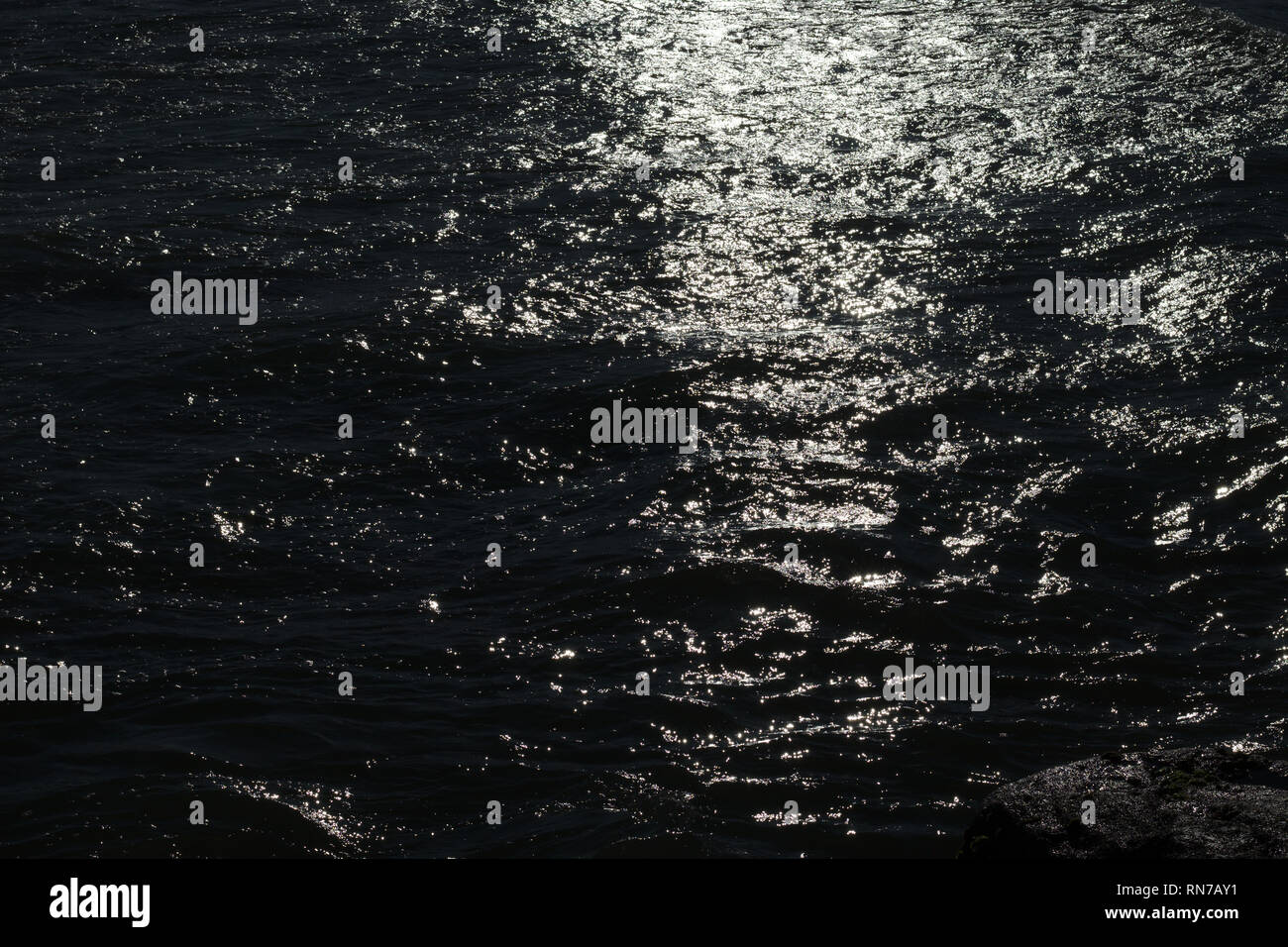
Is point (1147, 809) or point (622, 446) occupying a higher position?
point (622, 446)

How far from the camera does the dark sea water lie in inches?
319

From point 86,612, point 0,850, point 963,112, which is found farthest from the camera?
point 963,112

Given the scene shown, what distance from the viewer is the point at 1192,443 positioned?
1138 cm

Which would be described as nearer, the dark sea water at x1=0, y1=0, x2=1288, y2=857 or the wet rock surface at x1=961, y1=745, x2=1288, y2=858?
Answer: the wet rock surface at x1=961, y1=745, x2=1288, y2=858

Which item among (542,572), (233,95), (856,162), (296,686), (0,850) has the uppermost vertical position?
(233,95)

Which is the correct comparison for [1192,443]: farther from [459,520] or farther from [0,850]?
[0,850]

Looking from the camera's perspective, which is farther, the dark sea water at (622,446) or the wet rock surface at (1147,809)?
A: the dark sea water at (622,446)

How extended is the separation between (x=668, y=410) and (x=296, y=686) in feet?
14.3

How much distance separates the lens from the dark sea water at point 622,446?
810 centimetres

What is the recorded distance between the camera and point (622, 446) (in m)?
11.6

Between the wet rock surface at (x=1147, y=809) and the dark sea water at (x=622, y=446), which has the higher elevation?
the dark sea water at (x=622, y=446)

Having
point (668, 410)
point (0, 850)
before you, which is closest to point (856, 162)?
point (668, 410)

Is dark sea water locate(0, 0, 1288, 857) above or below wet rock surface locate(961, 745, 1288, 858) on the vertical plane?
above

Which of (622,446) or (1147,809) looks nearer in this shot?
(1147,809)
